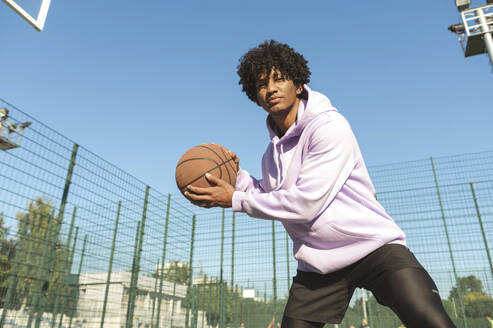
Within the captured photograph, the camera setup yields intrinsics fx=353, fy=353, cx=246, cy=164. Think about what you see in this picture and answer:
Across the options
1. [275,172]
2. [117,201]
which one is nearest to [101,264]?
[117,201]

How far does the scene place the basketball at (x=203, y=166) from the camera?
2.18 m

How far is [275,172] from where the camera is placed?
223cm

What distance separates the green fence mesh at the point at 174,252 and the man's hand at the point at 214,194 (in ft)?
11.5

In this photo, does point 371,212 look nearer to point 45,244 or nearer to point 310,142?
point 310,142

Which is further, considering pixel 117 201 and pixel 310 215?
pixel 117 201

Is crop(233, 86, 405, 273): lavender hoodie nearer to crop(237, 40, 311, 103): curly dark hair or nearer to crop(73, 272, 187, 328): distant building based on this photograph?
crop(237, 40, 311, 103): curly dark hair

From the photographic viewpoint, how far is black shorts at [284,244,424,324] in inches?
67.5

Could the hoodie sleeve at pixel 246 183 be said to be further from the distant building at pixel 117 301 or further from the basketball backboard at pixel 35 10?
the distant building at pixel 117 301

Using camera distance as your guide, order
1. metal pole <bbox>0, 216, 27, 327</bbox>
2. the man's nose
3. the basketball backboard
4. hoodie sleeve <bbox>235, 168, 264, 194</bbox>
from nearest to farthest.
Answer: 1. the man's nose
2. hoodie sleeve <bbox>235, 168, 264, 194</bbox>
3. metal pole <bbox>0, 216, 27, 327</bbox>
4. the basketball backboard

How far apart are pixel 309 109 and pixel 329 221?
637mm

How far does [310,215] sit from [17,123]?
4449mm

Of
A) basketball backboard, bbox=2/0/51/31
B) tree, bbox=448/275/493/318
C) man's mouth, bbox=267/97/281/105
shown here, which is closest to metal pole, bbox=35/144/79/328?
basketball backboard, bbox=2/0/51/31

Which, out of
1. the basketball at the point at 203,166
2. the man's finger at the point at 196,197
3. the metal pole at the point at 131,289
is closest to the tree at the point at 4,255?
the metal pole at the point at 131,289

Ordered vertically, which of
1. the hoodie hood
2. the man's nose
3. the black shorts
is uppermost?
the man's nose
